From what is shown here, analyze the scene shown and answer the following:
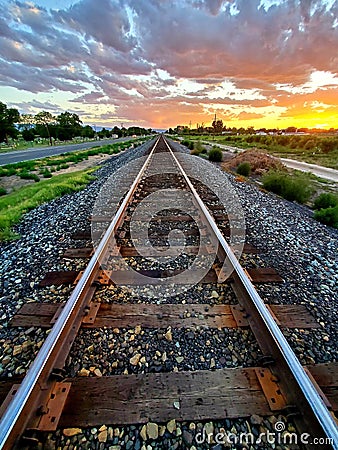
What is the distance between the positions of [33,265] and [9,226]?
2106mm

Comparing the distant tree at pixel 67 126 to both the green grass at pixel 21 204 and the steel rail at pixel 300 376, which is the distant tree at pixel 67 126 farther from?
the steel rail at pixel 300 376

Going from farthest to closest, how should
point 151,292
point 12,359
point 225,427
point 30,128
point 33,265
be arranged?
point 30,128, point 33,265, point 151,292, point 12,359, point 225,427

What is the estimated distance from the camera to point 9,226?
15.2ft

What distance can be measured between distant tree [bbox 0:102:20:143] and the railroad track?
62455mm

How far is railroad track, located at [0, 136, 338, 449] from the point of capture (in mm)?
1438

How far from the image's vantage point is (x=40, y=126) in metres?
65.3

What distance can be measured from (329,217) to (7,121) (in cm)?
6498

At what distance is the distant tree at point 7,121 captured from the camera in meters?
52.7

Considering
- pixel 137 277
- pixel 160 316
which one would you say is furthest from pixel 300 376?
pixel 137 277

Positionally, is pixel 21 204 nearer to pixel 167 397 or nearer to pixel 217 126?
pixel 167 397

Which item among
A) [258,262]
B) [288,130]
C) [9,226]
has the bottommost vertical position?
[288,130]

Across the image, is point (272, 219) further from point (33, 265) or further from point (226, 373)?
point (33, 265)

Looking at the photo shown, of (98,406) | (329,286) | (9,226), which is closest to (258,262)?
(329,286)

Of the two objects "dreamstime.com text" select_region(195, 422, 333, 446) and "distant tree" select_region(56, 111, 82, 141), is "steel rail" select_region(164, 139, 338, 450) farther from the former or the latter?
"distant tree" select_region(56, 111, 82, 141)
